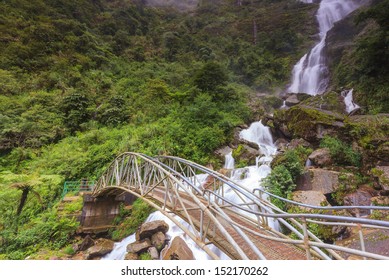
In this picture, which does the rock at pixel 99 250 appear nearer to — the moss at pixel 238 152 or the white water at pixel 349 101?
the moss at pixel 238 152

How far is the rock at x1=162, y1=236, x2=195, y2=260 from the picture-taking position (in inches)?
211

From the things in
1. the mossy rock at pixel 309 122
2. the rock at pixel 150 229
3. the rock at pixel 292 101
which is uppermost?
the rock at pixel 292 101

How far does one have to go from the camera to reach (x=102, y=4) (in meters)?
30.9

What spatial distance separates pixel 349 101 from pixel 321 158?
8.53 meters

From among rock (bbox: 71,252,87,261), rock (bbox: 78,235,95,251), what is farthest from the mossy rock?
rock (bbox: 71,252,87,261)

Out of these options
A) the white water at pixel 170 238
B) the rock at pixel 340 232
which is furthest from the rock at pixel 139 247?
the rock at pixel 340 232

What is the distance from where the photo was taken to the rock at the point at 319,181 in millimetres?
6652

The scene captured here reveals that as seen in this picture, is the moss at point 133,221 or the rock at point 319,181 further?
the moss at point 133,221

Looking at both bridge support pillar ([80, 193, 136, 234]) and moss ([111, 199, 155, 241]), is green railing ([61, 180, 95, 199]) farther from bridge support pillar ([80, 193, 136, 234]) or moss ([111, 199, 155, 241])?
moss ([111, 199, 155, 241])

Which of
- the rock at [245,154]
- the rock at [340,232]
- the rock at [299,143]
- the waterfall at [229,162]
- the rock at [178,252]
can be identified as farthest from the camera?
the waterfall at [229,162]

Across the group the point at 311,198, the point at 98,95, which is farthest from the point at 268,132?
the point at 98,95

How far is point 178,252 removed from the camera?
538 centimetres

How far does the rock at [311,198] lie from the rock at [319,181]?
1.65 ft

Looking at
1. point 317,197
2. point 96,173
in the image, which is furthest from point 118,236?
point 317,197
